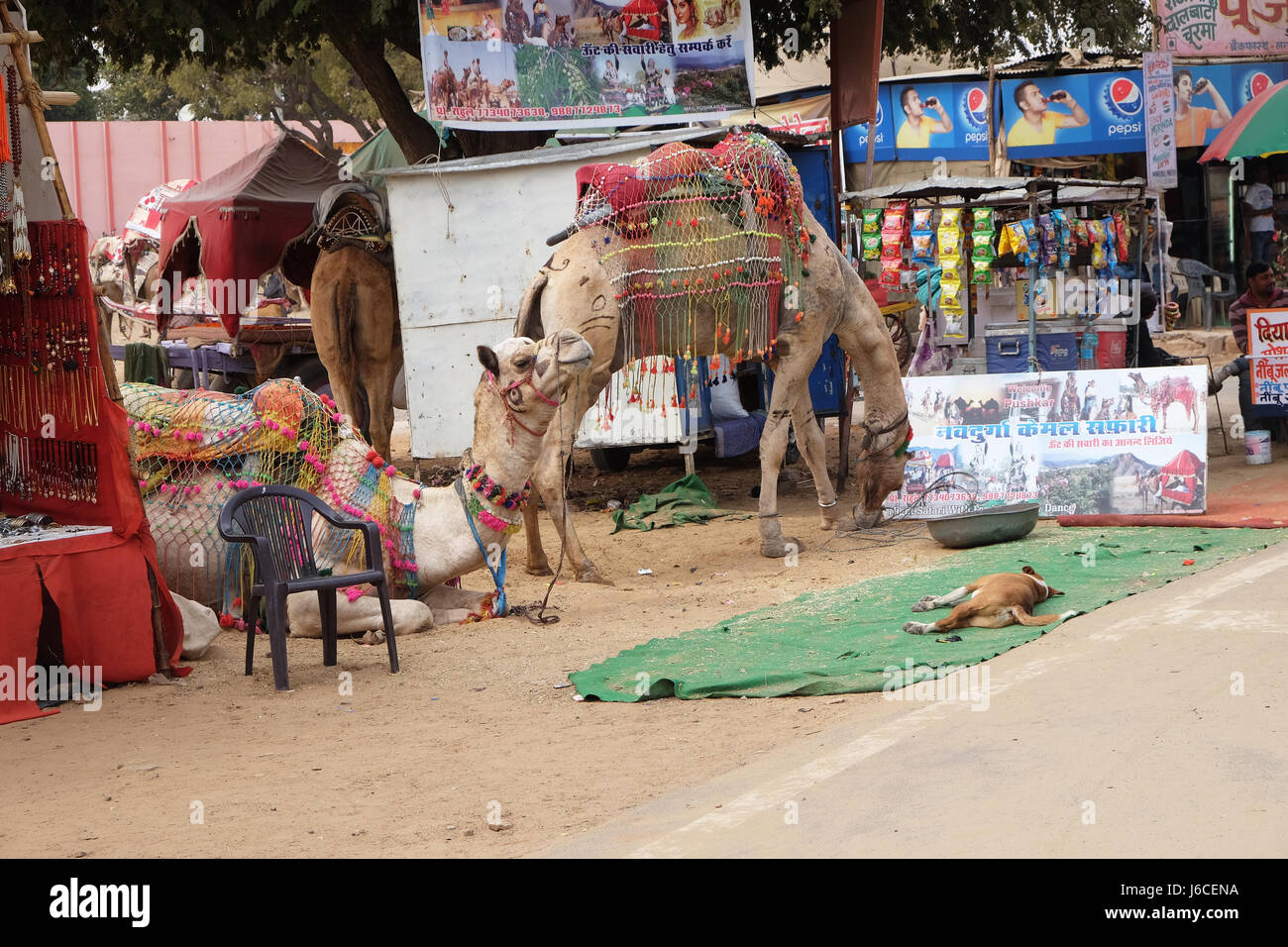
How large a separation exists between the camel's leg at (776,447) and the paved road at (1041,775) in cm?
369

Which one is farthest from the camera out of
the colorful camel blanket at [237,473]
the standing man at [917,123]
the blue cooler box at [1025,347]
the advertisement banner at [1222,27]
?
the standing man at [917,123]

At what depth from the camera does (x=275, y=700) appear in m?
6.51

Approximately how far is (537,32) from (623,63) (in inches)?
31.4

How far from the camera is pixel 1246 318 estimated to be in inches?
472

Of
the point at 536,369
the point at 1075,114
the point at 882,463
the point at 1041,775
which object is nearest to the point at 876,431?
the point at 882,463

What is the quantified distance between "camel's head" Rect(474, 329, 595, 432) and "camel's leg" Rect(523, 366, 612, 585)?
0.90 m

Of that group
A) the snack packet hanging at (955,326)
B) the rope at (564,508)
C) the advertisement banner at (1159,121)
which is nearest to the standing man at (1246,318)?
the snack packet hanging at (955,326)

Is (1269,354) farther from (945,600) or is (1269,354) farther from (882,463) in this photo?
(945,600)

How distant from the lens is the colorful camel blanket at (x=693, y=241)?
913 centimetres

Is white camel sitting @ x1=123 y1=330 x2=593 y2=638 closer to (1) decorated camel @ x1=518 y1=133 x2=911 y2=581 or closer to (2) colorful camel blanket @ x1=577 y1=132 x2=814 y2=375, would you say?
(1) decorated camel @ x1=518 y1=133 x2=911 y2=581

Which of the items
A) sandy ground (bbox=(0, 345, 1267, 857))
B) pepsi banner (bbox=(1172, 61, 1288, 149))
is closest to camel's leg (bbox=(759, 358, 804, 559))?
sandy ground (bbox=(0, 345, 1267, 857))

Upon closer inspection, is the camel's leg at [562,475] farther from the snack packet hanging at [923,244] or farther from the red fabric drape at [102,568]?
the snack packet hanging at [923,244]

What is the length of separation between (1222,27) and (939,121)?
4803 millimetres

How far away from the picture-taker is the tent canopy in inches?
562
